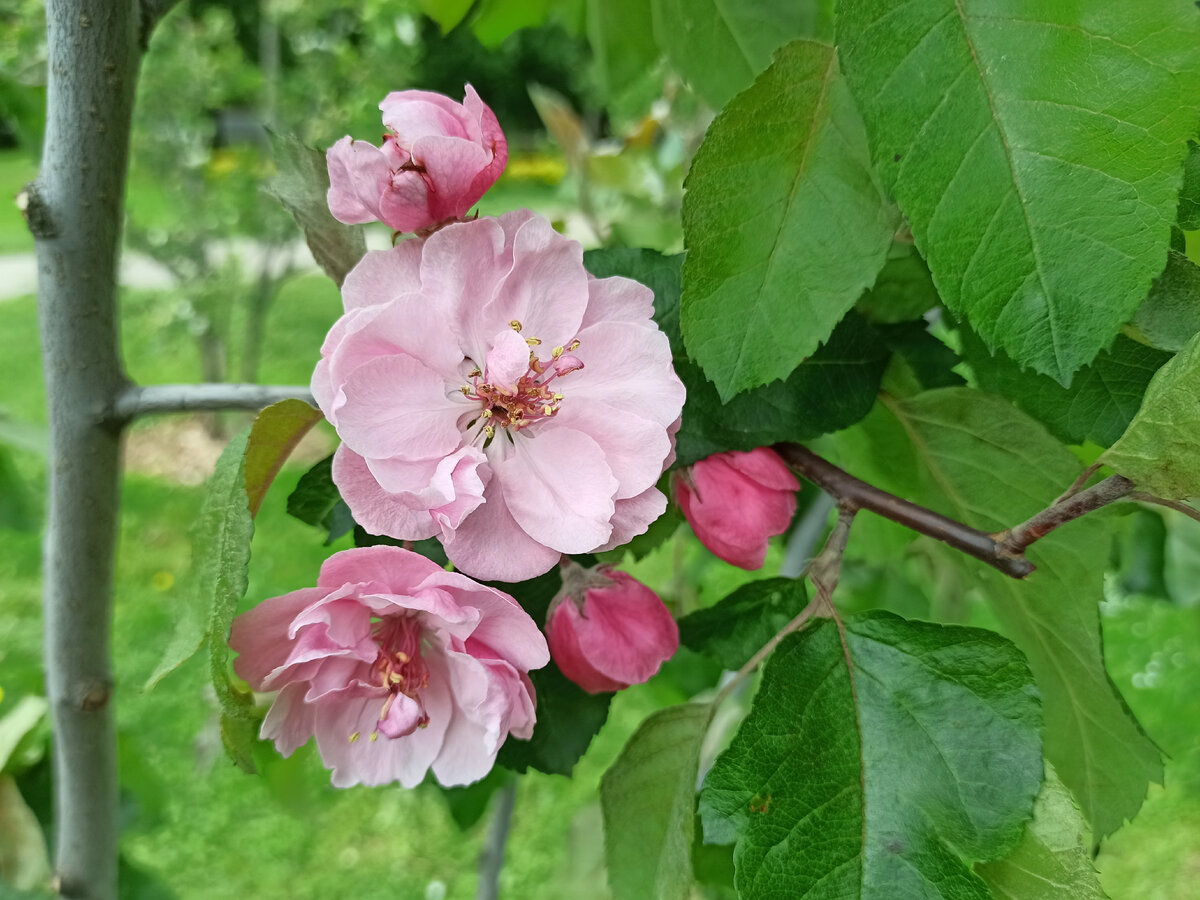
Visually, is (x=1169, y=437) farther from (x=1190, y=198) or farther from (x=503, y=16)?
(x=503, y=16)

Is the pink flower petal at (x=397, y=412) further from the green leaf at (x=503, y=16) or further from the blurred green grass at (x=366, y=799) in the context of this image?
the blurred green grass at (x=366, y=799)

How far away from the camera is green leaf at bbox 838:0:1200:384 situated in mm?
346

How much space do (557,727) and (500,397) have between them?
0.19 metres

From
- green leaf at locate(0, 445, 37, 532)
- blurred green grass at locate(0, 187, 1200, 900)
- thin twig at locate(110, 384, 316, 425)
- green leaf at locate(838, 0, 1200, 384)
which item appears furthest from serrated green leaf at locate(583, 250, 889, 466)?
blurred green grass at locate(0, 187, 1200, 900)

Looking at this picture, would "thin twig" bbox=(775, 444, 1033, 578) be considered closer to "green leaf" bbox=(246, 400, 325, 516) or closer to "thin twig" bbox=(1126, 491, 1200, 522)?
"thin twig" bbox=(1126, 491, 1200, 522)

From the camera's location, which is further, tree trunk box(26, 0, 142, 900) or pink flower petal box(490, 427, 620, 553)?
tree trunk box(26, 0, 142, 900)

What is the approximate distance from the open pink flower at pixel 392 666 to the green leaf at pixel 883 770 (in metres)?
0.10

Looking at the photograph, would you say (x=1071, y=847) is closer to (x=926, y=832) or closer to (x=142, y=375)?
(x=926, y=832)

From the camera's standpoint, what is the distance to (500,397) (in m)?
0.42

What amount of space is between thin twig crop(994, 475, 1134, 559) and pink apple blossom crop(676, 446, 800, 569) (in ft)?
0.32

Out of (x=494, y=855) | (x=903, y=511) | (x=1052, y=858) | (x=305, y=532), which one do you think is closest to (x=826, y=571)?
(x=903, y=511)

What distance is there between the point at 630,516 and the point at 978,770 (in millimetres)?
173

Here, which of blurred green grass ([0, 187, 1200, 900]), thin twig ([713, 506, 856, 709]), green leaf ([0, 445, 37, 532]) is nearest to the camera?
thin twig ([713, 506, 856, 709])

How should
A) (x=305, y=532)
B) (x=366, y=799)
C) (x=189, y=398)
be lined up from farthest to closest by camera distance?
(x=305, y=532), (x=366, y=799), (x=189, y=398)
